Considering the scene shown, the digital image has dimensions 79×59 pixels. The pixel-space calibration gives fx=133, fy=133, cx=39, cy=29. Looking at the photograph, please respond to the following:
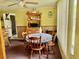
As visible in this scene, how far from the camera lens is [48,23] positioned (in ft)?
27.5

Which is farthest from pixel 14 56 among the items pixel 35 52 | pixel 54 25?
pixel 54 25

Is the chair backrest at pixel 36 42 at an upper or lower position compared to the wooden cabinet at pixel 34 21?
lower

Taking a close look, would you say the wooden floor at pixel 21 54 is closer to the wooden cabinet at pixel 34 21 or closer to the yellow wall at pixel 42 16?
the wooden cabinet at pixel 34 21

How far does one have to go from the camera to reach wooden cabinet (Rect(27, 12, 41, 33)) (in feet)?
26.4

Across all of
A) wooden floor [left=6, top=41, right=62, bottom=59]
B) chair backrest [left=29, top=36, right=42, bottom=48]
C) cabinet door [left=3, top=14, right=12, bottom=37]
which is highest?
cabinet door [left=3, top=14, right=12, bottom=37]

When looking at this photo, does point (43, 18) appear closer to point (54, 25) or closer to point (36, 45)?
point (54, 25)

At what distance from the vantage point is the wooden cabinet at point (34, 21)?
317 inches

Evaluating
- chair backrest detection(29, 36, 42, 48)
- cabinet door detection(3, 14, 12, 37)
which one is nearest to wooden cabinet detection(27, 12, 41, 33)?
cabinet door detection(3, 14, 12, 37)

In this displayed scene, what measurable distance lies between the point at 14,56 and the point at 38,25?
10.3ft

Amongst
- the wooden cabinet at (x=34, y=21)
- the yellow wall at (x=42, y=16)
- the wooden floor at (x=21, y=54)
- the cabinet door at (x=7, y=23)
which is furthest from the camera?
the yellow wall at (x=42, y=16)

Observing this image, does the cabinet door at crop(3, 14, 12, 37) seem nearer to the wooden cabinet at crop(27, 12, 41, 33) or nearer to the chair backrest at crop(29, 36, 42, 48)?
the wooden cabinet at crop(27, 12, 41, 33)

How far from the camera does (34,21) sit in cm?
841

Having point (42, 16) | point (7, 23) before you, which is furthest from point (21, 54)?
point (42, 16)

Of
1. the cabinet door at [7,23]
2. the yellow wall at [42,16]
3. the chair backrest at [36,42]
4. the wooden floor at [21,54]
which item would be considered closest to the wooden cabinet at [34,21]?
the yellow wall at [42,16]
